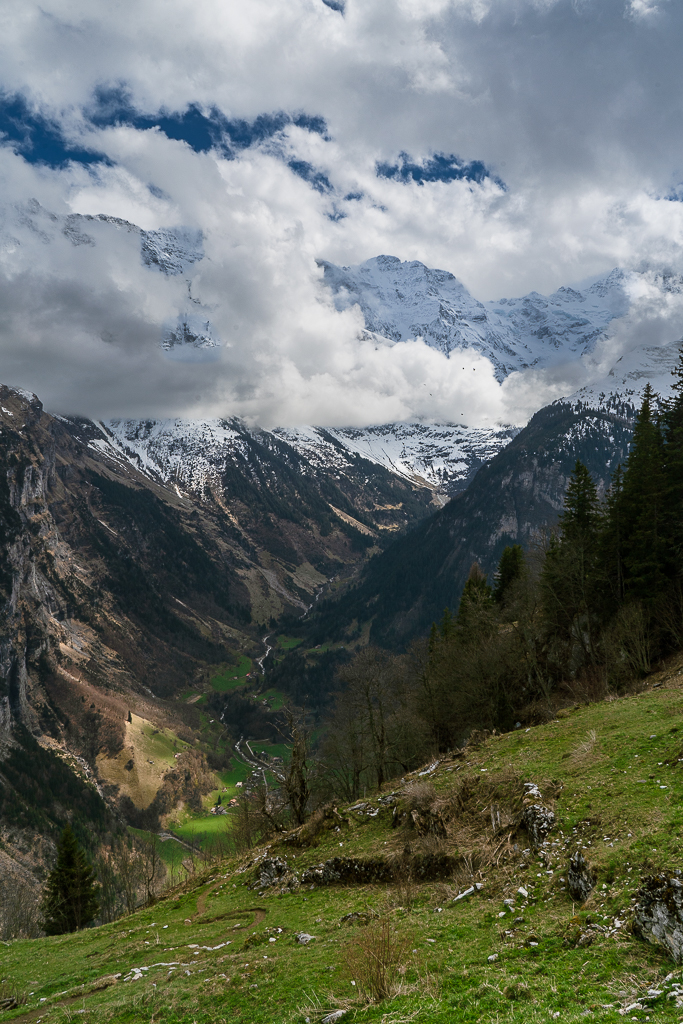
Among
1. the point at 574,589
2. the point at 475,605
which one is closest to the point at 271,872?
the point at 475,605

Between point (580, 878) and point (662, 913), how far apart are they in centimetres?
391

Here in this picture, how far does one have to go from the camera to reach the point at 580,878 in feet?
45.2

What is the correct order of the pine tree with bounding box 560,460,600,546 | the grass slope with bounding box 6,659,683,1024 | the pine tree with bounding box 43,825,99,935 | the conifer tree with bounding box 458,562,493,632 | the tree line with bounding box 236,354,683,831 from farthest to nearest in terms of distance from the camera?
the pine tree with bounding box 43,825,99,935, the pine tree with bounding box 560,460,600,546, the conifer tree with bounding box 458,562,493,632, the tree line with bounding box 236,354,683,831, the grass slope with bounding box 6,659,683,1024

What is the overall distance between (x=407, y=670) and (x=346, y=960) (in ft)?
163

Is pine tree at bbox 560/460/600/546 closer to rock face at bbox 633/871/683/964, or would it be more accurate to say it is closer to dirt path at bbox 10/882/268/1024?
dirt path at bbox 10/882/268/1024

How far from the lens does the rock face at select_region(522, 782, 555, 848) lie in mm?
17156

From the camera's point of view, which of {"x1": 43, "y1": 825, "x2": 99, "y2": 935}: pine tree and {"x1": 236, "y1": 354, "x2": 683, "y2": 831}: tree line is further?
{"x1": 43, "y1": 825, "x2": 99, "y2": 935}: pine tree

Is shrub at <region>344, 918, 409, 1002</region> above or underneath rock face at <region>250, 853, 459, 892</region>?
above

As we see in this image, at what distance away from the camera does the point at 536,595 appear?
5534cm

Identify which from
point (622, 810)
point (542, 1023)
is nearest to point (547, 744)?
point (622, 810)

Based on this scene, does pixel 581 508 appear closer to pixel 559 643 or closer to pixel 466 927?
pixel 559 643

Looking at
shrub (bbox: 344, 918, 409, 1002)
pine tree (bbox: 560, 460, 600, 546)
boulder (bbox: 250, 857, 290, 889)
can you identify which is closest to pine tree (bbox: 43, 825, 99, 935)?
boulder (bbox: 250, 857, 290, 889)

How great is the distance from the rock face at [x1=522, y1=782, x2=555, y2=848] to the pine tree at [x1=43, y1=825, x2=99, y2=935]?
216 feet

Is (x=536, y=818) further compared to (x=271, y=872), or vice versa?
(x=271, y=872)
